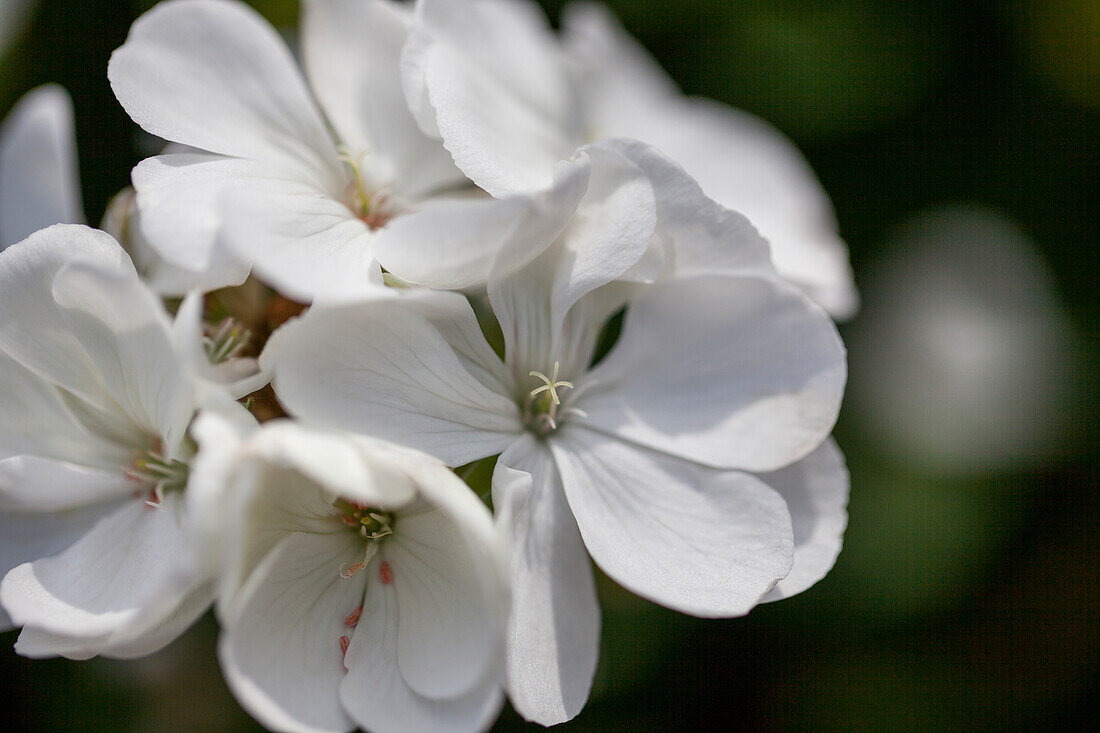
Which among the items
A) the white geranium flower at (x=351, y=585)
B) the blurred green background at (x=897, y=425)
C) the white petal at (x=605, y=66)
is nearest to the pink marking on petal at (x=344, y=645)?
the white geranium flower at (x=351, y=585)

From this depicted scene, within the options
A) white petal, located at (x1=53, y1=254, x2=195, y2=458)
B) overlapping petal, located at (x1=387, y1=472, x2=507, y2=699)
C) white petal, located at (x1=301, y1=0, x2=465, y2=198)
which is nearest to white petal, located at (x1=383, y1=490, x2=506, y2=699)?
overlapping petal, located at (x1=387, y1=472, x2=507, y2=699)

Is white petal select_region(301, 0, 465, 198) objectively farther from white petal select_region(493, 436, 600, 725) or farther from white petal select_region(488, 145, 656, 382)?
white petal select_region(493, 436, 600, 725)

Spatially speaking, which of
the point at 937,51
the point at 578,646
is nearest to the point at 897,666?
the point at 578,646

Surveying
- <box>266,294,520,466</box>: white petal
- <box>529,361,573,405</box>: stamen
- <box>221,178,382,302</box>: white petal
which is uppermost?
<box>221,178,382,302</box>: white petal

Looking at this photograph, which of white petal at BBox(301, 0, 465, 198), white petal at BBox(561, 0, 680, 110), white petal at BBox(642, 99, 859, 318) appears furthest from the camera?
white petal at BBox(561, 0, 680, 110)

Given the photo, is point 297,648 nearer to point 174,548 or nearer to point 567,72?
point 174,548
